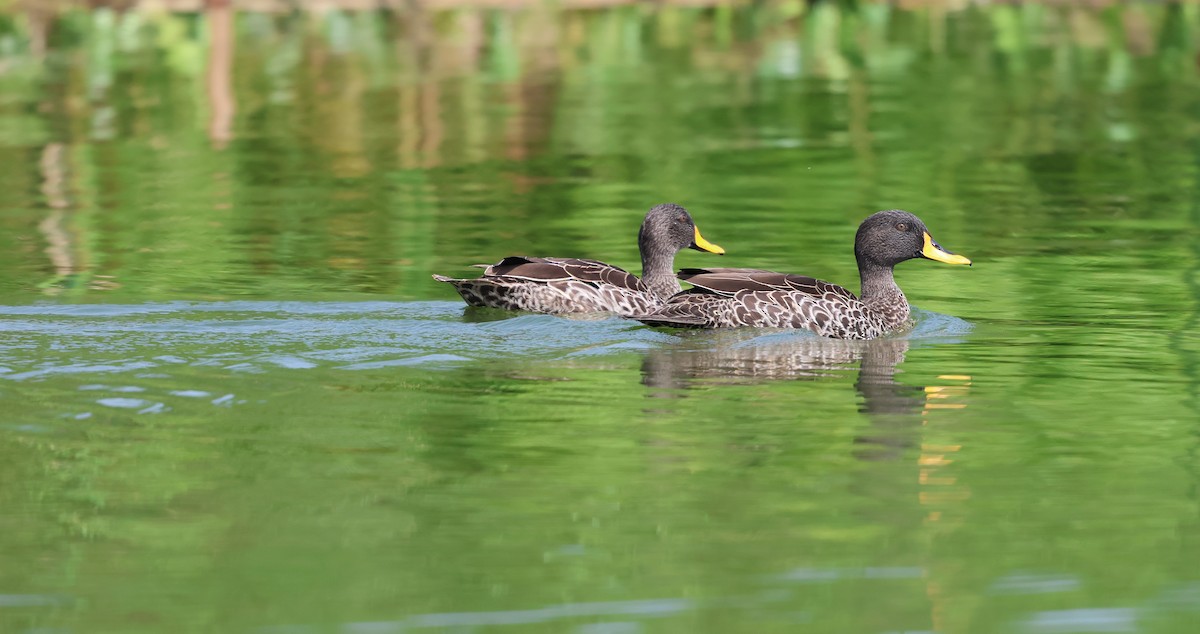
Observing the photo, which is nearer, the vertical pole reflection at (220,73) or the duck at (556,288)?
the duck at (556,288)

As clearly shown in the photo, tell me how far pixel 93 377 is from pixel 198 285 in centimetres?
330

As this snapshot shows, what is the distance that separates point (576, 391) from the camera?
958cm

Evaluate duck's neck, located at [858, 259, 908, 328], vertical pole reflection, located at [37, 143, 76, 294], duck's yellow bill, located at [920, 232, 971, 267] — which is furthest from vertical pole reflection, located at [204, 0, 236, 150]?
duck's yellow bill, located at [920, 232, 971, 267]

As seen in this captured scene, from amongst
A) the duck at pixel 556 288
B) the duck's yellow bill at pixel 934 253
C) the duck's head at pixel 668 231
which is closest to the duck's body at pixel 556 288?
the duck at pixel 556 288

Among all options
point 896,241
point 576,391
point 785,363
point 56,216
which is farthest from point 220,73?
point 576,391

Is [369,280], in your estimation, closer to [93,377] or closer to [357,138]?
[93,377]

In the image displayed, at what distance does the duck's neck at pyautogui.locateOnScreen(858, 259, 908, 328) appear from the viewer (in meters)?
12.0

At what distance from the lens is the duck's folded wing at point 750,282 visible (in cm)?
1143

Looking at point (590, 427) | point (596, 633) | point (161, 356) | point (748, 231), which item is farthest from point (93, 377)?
point (748, 231)

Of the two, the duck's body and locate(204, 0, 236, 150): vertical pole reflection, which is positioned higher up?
locate(204, 0, 236, 150): vertical pole reflection

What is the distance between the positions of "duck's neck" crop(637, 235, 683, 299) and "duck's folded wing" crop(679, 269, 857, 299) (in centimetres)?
136

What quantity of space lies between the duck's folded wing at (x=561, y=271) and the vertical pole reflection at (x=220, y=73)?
9969mm

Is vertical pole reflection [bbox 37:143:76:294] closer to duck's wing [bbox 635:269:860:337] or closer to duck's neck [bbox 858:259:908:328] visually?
duck's wing [bbox 635:269:860:337]

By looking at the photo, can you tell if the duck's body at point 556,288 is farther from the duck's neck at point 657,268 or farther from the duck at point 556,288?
the duck's neck at point 657,268
